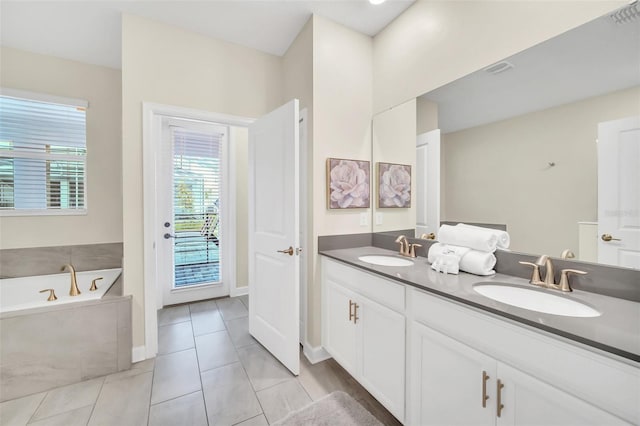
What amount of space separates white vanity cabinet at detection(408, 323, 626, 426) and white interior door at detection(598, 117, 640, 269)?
0.67 metres

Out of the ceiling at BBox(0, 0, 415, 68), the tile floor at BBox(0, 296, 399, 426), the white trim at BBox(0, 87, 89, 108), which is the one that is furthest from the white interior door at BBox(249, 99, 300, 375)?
the white trim at BBox(0, 87, 89, 108)

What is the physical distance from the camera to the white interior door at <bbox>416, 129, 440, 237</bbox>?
1.87m

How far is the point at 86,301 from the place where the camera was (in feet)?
6.27

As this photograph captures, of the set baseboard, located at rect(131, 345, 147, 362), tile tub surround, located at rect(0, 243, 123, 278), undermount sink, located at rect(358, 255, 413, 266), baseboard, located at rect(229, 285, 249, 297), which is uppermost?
undermount sink, located at rect(358, 255, 413, 266)

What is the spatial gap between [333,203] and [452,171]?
901 millimetres

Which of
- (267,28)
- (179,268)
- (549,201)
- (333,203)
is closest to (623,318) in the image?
(549,201)

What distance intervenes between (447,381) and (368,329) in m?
0.54

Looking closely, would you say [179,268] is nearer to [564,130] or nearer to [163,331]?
[163,331]

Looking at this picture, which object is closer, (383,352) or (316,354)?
(383,352)

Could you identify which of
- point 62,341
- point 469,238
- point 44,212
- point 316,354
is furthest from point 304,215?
point 44,212

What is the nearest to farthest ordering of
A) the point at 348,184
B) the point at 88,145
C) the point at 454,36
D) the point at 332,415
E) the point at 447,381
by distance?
the point at 447,381 < the point at 332,415 < the point at 454,36 < the point at 348,184 < the point at 88,145

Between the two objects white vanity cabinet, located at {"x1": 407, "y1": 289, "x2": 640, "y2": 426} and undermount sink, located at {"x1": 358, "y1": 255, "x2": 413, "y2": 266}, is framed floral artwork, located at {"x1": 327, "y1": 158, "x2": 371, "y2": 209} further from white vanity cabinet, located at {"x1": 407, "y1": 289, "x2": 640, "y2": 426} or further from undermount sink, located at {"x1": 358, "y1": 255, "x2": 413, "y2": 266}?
white vanity cabinet, located at {"x1": 407, "y1": 289, "x2": 640, "y2": 426}

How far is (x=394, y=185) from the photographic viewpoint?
228 cm

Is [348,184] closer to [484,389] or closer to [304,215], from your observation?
[304,215]
